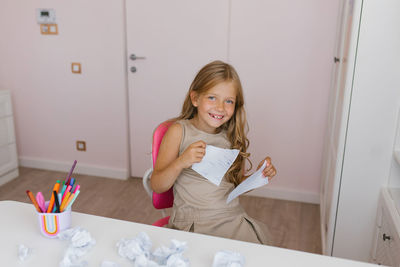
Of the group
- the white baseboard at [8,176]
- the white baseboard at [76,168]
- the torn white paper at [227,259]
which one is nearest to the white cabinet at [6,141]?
the white baseboard at [8,176]

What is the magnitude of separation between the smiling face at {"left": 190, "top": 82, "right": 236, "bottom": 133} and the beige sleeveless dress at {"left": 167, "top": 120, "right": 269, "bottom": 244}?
0.23 ft

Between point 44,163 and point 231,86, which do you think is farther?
point 44,163

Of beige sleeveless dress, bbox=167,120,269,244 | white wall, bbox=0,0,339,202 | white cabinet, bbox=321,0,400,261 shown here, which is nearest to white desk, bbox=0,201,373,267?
beige sleeveless dress, bbox=167,120,269,244

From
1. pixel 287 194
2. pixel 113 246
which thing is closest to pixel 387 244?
pixel 113 246

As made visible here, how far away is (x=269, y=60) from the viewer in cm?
268

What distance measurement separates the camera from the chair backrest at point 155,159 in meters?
1.44

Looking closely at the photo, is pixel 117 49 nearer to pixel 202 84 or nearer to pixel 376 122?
pixel 202 84

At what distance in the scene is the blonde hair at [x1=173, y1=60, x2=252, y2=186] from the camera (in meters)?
1.39

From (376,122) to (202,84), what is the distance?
2.37 ft

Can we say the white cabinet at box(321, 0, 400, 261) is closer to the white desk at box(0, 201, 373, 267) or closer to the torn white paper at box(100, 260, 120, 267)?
the white desk at box(0, 201, 373, 267)

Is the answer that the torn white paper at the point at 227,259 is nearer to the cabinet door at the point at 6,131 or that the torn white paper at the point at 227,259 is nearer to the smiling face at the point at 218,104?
the smiling face at the point at 218,104

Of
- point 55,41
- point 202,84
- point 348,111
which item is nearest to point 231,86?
point 202,84

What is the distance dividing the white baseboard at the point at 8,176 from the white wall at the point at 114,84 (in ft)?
0.84

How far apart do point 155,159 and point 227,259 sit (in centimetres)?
68
